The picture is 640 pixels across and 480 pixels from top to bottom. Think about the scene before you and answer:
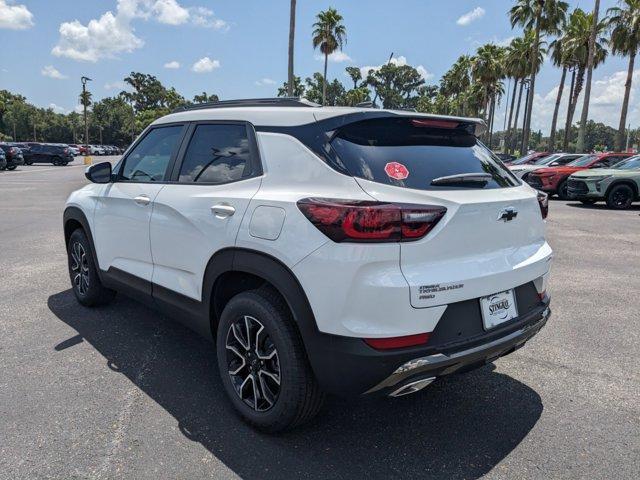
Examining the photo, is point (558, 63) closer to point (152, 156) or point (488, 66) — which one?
point (488, 66)

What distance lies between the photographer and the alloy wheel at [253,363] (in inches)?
106

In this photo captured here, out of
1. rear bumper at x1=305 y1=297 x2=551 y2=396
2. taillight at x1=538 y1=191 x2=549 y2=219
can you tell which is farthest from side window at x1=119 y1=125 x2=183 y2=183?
taillight at x1=538 y1=191 x2=549 y2=219

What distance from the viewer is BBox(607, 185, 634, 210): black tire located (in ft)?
46.8

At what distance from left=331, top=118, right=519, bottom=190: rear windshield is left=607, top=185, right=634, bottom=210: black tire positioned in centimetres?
1359

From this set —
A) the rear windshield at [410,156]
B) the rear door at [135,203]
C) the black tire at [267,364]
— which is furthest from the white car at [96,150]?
the rear windshield at [410,156]

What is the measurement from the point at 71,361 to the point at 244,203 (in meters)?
2.01

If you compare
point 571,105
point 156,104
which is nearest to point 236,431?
point 571,105

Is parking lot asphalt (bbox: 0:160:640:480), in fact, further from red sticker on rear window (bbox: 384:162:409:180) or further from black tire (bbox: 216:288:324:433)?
red sticker on rear window (bbox: 384:162:409:180)

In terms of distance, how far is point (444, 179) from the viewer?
250 centimetres

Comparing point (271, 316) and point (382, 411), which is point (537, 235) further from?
point (271, 316)

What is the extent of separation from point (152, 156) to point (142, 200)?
1.44 feet

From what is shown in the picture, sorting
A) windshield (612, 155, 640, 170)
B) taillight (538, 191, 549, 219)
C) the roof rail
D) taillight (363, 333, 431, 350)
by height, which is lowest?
taillight (363, 333, 431, 350)

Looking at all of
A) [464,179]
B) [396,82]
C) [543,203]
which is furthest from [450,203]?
[396,82]

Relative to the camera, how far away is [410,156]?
2.58 metres
